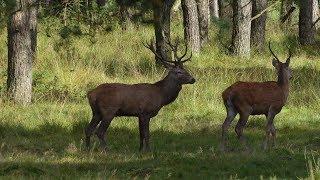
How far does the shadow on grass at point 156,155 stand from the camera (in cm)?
837

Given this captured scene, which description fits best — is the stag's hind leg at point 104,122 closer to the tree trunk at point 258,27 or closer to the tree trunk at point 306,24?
the tree trunk at point 258,27

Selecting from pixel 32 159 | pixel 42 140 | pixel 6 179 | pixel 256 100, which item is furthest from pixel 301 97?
pixel 6 179

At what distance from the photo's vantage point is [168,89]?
36.9 feet

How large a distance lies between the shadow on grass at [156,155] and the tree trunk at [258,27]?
10.2 m

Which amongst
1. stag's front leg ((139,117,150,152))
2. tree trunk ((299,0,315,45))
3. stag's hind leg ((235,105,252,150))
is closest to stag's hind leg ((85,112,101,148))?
stag's front leg ((139,117,150,152))

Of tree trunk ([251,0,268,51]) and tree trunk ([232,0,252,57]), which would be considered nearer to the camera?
tree trunk ([232,0,252,57])

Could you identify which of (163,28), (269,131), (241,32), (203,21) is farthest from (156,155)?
(203,21)

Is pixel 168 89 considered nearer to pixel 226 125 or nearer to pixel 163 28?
pixel 226 125

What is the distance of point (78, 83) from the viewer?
1650 centimetres

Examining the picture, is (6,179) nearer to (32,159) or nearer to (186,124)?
(32,159)

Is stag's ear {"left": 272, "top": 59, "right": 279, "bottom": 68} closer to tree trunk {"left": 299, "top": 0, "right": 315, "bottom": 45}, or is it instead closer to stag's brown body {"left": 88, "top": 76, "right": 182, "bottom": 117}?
stag's brown body {"left": 88, "top": 76, "right": 182, "bottom": 117}

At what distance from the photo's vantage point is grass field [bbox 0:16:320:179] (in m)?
8.59

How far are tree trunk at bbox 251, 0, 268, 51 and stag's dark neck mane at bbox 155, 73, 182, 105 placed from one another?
11666 mm

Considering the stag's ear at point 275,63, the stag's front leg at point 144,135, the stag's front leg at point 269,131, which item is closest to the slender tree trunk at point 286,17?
the stag's ear at point 275,63
